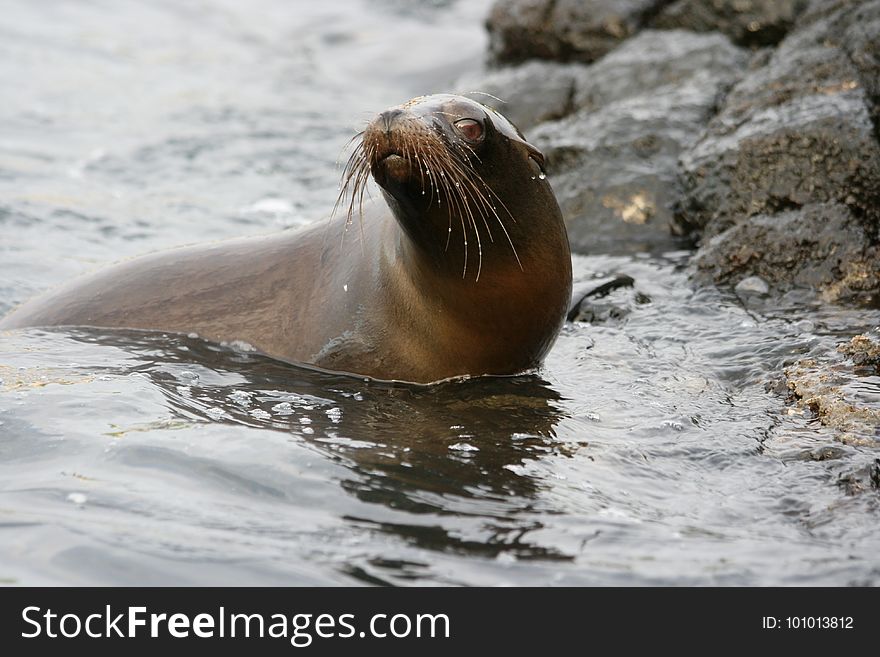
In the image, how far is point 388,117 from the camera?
5098 millimetres

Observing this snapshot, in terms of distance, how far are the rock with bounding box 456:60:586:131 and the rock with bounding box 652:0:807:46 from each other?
3.49ft

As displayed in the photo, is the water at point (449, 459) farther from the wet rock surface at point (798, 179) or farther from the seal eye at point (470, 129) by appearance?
the seal eye at point (470, 129)

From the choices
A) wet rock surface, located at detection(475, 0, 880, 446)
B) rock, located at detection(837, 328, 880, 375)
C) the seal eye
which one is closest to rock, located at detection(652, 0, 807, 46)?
wet rock surface, located at detection(475, 0, 880, 446)

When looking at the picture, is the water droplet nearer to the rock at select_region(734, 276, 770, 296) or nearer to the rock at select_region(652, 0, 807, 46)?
the rock at select_region(734, 276, 770, 296)

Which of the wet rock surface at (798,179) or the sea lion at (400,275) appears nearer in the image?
the sea lion at (400,275)

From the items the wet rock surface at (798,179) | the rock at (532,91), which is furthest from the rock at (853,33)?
the rock at (532,91)

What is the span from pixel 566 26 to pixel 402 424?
23.8ft

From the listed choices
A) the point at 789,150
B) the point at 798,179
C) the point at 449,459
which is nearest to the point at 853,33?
the point at 789,150

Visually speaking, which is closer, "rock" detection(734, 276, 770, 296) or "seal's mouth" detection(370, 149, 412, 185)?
"seal's mouth" detection(370, 149, 412, 185)

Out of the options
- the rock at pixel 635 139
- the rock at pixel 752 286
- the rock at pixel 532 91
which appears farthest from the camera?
the rock at pixel 532 91

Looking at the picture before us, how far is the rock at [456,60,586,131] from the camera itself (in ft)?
36.4

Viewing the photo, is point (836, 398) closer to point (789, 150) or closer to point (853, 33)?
point (789, 150)

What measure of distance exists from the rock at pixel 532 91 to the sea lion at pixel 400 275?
4737 millimetres

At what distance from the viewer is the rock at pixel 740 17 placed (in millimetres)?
10359
